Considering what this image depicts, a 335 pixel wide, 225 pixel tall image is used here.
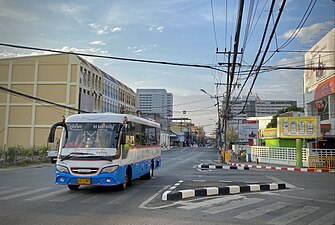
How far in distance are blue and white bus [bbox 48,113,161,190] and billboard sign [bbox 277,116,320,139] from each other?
61.6 feet

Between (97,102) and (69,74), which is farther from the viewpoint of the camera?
(97,102)

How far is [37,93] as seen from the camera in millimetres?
53250

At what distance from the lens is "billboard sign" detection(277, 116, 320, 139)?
27.6 meters

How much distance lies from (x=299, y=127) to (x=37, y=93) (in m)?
39.5

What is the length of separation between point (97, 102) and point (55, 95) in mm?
8523

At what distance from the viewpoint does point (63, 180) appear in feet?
37.4

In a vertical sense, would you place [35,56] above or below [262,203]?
above

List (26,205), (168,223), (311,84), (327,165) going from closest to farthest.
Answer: (168,223), (26,205), (327,165), (311,84)

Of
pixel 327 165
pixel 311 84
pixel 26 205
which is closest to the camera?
pixel 26 205

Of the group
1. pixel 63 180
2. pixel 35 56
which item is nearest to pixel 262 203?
pixel 63 180

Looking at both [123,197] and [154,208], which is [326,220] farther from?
[123,197]

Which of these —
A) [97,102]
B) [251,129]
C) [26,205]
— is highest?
[97,102]

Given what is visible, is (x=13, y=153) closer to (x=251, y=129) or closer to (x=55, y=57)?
(x=55, y=57)

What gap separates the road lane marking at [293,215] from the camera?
7562 millimetres
